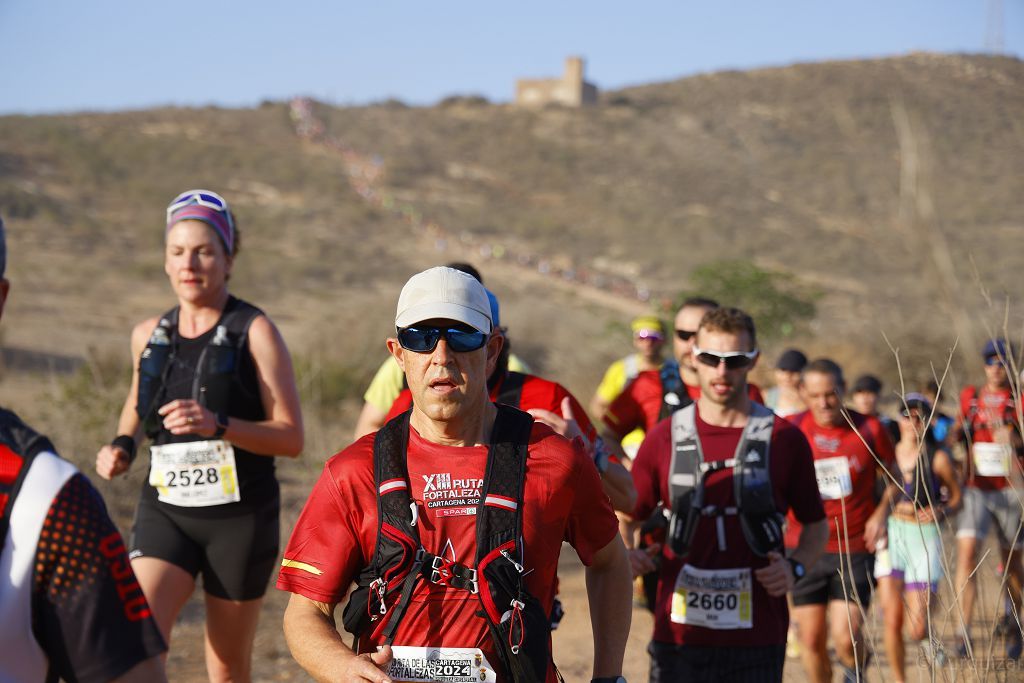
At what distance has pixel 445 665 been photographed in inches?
105

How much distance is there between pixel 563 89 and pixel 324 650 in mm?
84613

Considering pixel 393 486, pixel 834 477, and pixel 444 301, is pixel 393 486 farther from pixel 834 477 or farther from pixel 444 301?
pixel 834 477

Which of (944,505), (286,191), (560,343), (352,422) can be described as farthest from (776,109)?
(944,505)

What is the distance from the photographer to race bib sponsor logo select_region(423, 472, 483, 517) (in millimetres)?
2717

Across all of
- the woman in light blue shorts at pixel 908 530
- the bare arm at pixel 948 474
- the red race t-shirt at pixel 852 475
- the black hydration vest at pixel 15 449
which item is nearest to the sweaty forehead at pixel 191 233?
the black hydration vest at pixel 15 449

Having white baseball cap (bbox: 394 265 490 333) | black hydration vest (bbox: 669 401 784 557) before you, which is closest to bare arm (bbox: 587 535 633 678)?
white baseball cap (bbox: 394 265 490 333)

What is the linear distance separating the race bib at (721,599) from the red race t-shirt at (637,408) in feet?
4.50

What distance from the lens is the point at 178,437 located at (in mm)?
4598

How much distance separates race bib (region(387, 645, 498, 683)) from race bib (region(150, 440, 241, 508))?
6.88ft

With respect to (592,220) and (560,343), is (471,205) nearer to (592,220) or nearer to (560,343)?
(592,220)

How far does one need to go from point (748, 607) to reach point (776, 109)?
73.9 metres

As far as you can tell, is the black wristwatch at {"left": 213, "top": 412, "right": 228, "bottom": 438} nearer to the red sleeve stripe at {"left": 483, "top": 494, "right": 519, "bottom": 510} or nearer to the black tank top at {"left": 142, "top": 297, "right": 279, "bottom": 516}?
the black tank top at {"left": 142, "top": 297, "right": 279, "bottom": 516}

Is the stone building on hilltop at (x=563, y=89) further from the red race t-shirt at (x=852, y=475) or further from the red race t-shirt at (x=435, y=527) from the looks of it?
the red race t-shirt at (x=435, y=527)

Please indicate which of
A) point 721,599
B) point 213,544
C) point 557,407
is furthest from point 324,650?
point 721,599
